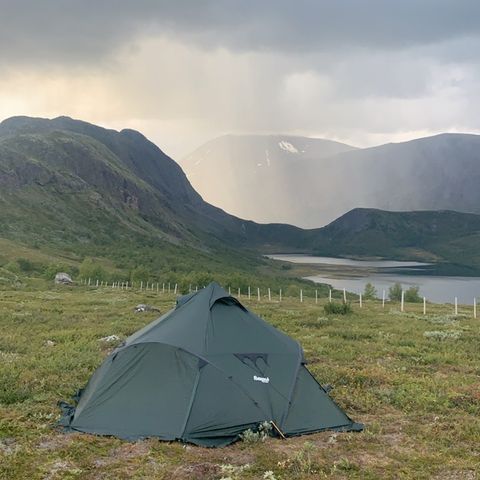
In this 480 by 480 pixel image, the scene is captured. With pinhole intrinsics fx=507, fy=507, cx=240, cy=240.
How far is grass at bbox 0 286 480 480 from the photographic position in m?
10.4

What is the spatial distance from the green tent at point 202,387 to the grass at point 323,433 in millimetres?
542

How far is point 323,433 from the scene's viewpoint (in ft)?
41.8

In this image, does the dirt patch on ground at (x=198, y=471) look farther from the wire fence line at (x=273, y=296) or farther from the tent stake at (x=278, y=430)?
the wire fence line at (x=273, y=296)

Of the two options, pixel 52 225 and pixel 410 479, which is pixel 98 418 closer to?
pixel 410 479

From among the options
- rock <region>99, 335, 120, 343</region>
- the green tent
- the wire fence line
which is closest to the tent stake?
the green tent

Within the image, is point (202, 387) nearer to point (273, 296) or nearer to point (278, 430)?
point (278, 430)

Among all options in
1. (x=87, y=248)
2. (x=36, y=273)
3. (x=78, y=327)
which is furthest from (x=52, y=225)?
(x=78, y=327)

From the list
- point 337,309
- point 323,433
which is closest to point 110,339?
point 323,433

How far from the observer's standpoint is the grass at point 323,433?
410 inches

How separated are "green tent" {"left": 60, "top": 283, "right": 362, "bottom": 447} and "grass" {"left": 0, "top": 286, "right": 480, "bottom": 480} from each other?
542 mm

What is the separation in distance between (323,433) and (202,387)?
3253 millimetres

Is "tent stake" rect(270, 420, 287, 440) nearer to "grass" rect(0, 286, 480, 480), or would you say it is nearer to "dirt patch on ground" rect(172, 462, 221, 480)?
"grass" rect(0, 286, 480, 480)

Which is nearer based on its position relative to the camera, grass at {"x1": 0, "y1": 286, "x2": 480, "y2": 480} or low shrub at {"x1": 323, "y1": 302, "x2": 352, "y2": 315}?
grass at {"x1": 0, "y1": 286, "x2": 480, "y2": 480}

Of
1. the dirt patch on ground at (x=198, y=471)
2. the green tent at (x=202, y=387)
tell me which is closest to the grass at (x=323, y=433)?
the dirt patch on ground at (x=198, y=471)
